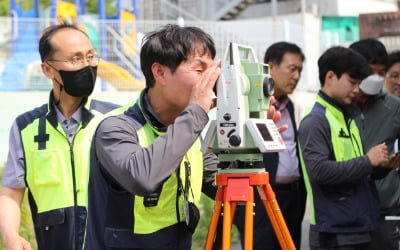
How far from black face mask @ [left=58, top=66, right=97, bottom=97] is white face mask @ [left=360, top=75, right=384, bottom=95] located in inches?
60.4

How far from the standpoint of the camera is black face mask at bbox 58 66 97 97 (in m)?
3.47

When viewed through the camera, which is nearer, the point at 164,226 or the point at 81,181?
the point at 164,226

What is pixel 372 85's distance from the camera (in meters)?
4.23

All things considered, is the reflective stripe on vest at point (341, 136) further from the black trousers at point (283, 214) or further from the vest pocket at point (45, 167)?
the vest pocket at point (45, 167)

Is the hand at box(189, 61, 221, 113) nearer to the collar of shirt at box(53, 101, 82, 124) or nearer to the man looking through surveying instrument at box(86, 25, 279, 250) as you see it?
the man looking through surveying instrument at box(86, 25, 279, 250)

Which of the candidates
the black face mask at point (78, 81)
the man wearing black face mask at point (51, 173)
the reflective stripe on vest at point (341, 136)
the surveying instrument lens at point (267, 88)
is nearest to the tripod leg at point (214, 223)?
the surveying instrument lens at point (267, 88)

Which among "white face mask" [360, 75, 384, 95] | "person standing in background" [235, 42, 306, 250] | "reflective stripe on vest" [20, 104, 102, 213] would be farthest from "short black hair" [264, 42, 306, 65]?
"reflective stripe on vest" [20, 104, 102, 213]

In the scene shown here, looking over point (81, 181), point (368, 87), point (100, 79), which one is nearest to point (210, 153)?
point (81, 181)

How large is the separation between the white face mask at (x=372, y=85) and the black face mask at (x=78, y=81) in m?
1.53

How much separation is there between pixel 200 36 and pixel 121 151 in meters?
0.46

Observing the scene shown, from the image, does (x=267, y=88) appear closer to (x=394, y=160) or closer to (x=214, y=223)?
(x=214, y=223)

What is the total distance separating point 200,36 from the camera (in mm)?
2447

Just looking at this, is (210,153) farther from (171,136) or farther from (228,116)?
(171,136)

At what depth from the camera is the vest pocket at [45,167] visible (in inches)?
130
